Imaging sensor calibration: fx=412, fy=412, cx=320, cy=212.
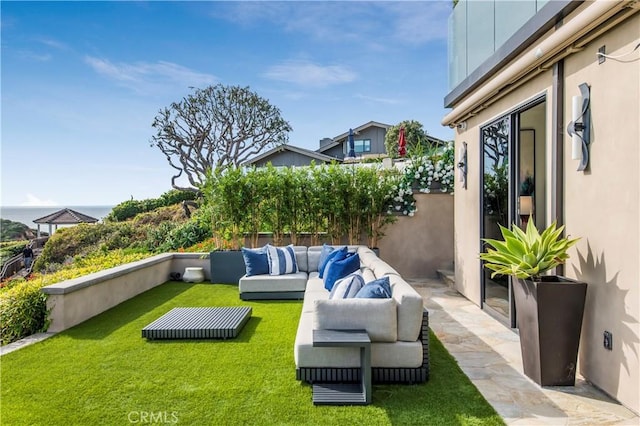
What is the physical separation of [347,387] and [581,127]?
2838mm

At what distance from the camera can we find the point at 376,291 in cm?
362

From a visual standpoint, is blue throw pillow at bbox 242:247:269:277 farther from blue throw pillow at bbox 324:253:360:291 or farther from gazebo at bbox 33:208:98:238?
gazebo at bbox 33:208:98:238

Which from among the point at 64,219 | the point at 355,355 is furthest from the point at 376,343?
the point at 64,219

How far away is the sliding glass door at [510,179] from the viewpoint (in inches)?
186

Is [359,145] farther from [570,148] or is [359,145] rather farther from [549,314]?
[549,314]

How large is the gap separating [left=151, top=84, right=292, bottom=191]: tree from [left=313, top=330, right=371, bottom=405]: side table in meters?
20.6

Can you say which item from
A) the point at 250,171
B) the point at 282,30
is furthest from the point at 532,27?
the point at 282,30

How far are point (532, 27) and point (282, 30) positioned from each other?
25.9ft

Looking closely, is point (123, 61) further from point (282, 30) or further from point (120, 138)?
point (120, 138)

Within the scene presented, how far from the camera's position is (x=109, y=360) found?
3.91 metres

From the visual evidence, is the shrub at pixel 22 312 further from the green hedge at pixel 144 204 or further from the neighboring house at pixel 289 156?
the green hedge at pixel 144 204

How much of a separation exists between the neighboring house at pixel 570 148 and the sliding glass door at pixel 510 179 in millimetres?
13

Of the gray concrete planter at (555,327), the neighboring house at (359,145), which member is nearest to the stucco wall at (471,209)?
the gray concrete planter at (555,327)

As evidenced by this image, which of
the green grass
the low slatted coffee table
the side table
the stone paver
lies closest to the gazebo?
the low slatted coffee table
